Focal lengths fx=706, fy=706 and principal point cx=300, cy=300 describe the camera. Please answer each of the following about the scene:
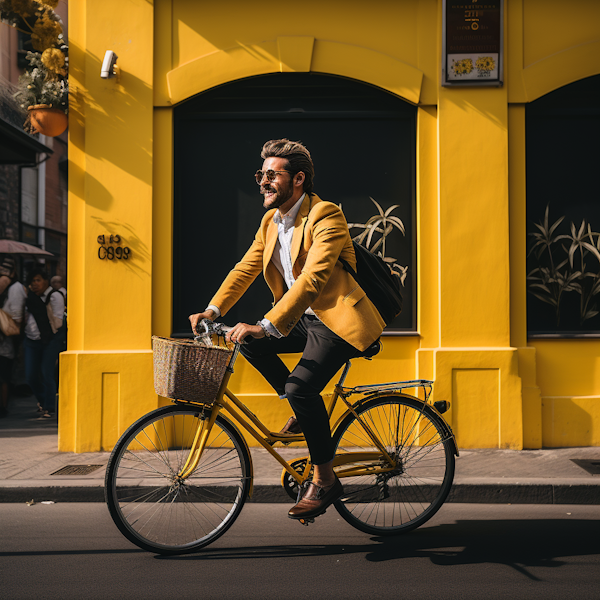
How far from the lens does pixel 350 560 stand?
379 cm

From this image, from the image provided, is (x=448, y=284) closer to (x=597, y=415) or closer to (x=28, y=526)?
(x=597, y=415)

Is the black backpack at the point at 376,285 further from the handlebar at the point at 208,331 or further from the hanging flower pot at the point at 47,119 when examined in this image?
the hanging flower pot at the point at 47,119

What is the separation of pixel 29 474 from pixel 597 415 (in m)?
5.14

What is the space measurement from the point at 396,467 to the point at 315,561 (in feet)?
2.44

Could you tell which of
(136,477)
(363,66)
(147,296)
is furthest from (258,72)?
(136,477)

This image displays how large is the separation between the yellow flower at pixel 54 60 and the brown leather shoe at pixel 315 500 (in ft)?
16.1

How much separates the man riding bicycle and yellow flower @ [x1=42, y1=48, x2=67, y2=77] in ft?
12.5

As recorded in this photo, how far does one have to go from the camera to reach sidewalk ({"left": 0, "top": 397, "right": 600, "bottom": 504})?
5141mm

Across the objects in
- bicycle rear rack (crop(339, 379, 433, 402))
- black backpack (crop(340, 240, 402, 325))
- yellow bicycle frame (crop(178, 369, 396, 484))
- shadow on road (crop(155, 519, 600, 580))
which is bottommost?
shadow on road (crop(155, 519, 600, 580))

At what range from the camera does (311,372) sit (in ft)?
12.4

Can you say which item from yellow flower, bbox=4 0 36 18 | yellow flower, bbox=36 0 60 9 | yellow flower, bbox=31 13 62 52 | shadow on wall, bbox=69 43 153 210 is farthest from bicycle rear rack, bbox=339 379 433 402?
yellow flower, bbox=4 0 36 18

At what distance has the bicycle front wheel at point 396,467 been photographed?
4.06 meters

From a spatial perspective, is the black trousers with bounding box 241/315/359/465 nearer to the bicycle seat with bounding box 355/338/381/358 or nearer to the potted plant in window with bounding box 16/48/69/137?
the bicycle seat with bounding box 355/338/381/358

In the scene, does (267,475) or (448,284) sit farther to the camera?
(448,284)
